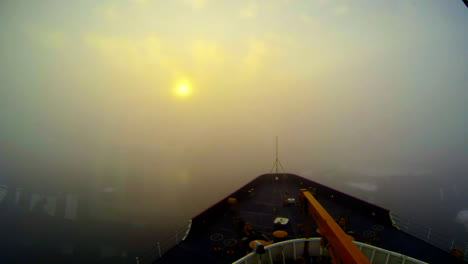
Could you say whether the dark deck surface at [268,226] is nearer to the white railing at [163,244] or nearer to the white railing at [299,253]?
the white railing at [163,244]

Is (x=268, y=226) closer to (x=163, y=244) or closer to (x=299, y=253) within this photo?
(x=299, y=253)

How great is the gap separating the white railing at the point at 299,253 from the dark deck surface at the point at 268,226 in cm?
250

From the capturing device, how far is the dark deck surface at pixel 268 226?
12711 millimetres

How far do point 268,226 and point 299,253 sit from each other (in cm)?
532

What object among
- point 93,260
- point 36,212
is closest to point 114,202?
point 36,212

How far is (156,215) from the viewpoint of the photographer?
6700 cm

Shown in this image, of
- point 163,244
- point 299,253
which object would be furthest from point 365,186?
point 299,253

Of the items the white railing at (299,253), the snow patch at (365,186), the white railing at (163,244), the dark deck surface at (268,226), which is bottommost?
the snow patch at (365,186)

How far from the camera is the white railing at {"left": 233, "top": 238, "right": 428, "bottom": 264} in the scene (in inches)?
399

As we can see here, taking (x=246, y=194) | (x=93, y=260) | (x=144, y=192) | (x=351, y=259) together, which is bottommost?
(x=144, y=192)

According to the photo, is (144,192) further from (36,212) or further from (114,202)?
(36,212)

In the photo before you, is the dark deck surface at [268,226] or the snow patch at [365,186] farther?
the snow patch at [365,186]

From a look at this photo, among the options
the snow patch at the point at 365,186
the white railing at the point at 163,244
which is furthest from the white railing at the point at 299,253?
the snow patch at the point at 365,186

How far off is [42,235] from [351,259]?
74720 mm
